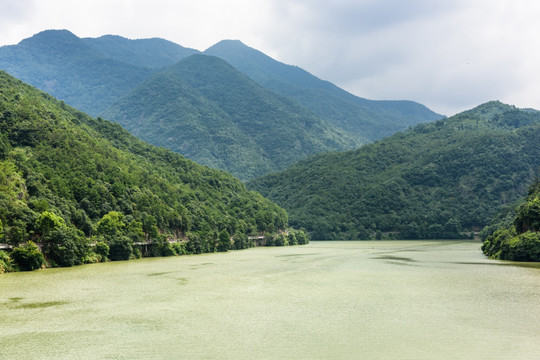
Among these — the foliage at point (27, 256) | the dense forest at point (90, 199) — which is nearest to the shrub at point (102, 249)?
the dense forest at point (90, 199)

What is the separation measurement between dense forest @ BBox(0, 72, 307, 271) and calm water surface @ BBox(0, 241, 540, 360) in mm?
5985

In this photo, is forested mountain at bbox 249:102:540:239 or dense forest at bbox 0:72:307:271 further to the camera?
forested mountain at bbox 249:102:540:239

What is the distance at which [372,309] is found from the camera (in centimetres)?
3070

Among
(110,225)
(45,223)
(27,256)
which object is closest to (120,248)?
(110,225)

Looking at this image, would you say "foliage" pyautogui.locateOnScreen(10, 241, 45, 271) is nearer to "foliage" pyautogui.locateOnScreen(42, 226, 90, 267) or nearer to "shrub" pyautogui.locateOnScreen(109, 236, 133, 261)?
"foliage" pyautogui.locateOnScreen(42, 226, 90, 267)

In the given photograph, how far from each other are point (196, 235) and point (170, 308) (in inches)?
2199

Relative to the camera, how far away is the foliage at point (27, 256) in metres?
49.2

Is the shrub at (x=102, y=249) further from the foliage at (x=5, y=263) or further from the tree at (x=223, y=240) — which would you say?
the tree at (x=223, y=240)

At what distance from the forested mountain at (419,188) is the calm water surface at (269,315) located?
97.6m

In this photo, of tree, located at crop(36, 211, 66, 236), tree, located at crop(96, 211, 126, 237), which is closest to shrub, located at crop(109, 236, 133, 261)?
tree, located at crop(96, 211, 126, 237)

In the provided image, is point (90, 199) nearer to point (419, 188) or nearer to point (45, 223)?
point (45, 223)

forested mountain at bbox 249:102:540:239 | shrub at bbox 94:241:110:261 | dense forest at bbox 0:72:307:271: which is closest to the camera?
dense forest at bbox 0:72:307:271

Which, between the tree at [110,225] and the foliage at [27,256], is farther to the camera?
the tree at [110,225]

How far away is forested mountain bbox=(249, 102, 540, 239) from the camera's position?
476ft
